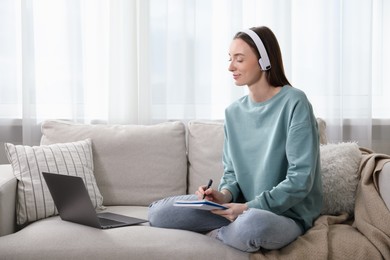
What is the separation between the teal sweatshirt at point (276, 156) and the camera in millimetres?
2266

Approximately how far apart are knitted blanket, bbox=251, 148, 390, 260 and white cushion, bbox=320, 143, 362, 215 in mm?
36

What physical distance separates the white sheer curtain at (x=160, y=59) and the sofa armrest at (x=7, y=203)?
80cm

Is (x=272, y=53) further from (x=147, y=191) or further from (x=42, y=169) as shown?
(x=42, y=169)

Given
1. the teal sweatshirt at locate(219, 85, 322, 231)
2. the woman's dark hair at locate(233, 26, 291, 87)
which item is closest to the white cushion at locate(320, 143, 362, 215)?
the teal sweatshirt at locate(219, 85, 322, 231)

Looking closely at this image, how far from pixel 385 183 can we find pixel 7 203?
4.79 feet

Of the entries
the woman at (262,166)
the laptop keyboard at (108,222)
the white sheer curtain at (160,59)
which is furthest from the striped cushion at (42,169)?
the white sheer curtain at (160,59)

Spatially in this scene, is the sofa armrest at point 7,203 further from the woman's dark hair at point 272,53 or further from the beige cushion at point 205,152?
the woman's dark hair at point 272,53

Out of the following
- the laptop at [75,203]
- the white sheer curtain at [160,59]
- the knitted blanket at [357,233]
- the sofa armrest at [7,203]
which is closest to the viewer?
the knitted blanket at [357,233]

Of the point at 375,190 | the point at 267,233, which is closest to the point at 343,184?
the point at 375,190

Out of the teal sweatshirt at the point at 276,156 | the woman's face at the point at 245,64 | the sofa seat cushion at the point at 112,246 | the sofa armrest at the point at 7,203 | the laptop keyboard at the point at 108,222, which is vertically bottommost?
the sofa seat cushion at the point at 112,246

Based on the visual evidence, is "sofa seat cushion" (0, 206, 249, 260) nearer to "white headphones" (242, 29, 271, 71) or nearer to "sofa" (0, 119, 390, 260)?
"sofa" (0, 119, 390, 260)

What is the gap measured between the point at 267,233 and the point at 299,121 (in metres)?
0.43

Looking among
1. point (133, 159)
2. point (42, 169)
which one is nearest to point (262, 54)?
point (133, 159)

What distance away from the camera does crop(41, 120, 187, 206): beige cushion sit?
2.91 metres
